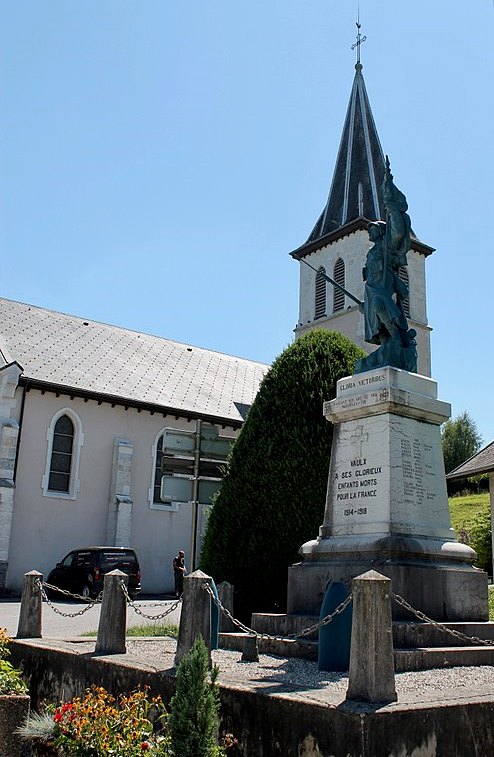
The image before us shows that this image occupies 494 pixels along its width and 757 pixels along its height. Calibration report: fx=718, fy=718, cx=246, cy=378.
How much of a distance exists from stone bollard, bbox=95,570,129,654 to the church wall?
1762cm

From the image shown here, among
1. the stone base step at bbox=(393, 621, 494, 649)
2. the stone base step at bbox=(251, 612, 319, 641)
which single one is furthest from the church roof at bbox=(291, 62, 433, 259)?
the stone base step at bbox=(393, 621, 494, 649)

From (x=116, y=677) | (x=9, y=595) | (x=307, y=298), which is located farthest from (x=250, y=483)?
(x=307, y=298)

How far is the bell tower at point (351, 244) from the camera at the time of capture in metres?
36.7

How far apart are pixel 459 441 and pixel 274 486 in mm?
57560

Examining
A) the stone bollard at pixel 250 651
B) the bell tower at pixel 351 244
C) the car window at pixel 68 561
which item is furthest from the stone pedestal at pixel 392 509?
the bell tower at pixel 351 244

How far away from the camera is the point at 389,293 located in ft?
31.9

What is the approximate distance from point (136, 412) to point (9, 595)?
26.0ft

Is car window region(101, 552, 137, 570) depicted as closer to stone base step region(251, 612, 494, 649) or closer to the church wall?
the church wall

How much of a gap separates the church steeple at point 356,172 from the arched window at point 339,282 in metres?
2.14

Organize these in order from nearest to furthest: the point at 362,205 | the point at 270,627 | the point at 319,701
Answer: the point at 319,701
the point at 270,627
the point at 362,205

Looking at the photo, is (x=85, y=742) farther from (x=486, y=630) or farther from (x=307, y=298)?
(x=307, y=298)

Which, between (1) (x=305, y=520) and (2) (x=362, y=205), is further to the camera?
(2) (x=362, y=205)

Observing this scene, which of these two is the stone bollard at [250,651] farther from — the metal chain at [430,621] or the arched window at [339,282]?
the arched window at [339,282]

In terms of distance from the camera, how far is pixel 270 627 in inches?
333
